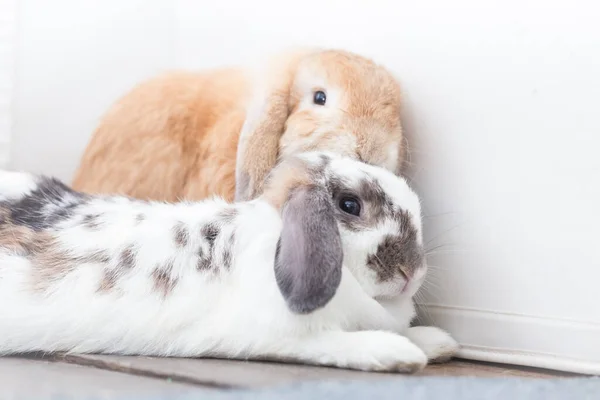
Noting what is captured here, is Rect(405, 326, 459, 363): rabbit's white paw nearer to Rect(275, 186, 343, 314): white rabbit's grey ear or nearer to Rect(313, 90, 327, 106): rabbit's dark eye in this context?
Rect(275, 186, 343, 314): white rabbit's grey ear

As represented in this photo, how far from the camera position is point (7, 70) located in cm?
256

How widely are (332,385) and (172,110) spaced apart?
1.43 meters

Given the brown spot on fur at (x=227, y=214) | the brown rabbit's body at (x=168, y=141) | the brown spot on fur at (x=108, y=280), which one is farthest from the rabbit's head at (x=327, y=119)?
the brown spot on fur at (x=108, y=280)

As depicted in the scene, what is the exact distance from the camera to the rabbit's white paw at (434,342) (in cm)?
164

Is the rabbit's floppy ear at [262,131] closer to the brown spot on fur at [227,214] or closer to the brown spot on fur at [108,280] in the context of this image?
the brown spot on fur at [227,214]

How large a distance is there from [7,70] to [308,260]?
1.66 metres

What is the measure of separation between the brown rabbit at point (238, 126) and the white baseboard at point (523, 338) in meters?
0.42

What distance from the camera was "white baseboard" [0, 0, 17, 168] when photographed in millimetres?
2521

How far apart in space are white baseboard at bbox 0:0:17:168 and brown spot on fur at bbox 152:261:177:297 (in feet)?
4.35

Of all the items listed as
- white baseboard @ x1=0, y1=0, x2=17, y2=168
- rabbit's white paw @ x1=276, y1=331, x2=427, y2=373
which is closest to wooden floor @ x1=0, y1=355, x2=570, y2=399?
rabbit's white paw @ x1=276, y1=331, x2=427, y2=373

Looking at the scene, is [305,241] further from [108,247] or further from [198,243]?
[108,247]

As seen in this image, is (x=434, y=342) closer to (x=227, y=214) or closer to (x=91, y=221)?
(x=227, y=214)

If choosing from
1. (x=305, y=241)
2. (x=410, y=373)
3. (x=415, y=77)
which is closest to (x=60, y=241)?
(x=305, y=241)

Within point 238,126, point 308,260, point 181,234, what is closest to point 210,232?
point 181,234
